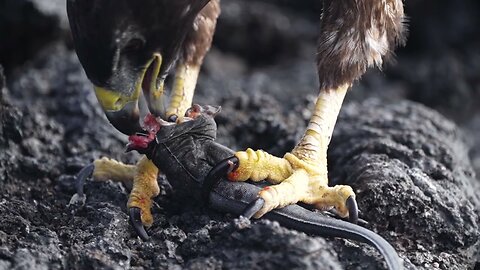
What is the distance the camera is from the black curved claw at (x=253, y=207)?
3.16 metres

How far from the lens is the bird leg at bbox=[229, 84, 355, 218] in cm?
332

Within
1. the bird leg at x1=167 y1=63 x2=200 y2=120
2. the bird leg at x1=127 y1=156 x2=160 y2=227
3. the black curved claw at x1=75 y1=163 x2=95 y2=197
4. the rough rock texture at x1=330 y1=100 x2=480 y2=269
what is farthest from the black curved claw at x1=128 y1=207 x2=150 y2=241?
the rough rock texture at x1=330 y1=100 x2=480 y2=269

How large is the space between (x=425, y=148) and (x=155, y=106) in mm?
1673

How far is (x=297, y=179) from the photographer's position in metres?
3.46

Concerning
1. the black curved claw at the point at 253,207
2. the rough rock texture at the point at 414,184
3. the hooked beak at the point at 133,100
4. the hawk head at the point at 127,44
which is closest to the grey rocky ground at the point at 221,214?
the rough rock texture at the point at 414,184

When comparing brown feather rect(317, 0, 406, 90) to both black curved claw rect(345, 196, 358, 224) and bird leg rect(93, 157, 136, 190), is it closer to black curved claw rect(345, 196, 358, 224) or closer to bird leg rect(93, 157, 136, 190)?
black curved claw rect(345, 196, 358, 224)

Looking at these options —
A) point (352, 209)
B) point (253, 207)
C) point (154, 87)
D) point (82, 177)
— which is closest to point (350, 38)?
point (352, 209)

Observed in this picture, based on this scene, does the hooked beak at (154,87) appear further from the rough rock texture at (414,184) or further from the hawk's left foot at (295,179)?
the rough rock texture at (414,184)

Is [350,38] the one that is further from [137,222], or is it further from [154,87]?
[137,222]

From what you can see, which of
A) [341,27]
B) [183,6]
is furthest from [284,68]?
[183,6]

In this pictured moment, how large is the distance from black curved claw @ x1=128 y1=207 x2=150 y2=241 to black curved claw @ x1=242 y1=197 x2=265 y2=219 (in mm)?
483

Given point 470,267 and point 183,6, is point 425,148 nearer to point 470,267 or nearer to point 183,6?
point 470,267

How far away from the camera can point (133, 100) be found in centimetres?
340

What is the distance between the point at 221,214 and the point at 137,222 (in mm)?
356
